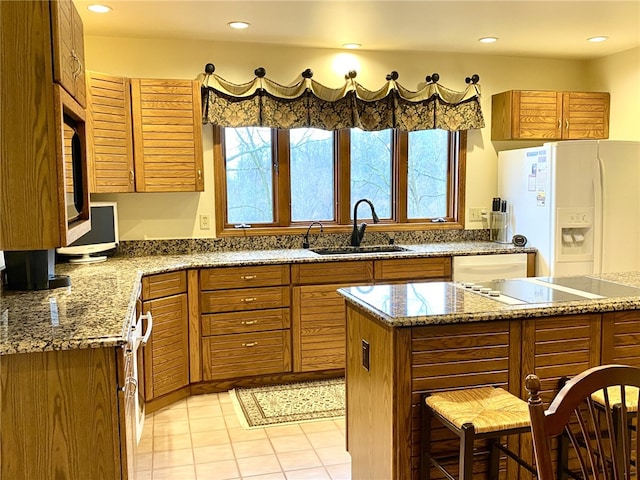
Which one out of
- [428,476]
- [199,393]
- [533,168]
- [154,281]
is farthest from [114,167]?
[533,168]

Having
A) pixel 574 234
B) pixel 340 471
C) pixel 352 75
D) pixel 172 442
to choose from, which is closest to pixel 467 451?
pixel 340 471

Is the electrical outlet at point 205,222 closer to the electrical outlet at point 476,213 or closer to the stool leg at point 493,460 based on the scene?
the electrical outlet at point 476,213

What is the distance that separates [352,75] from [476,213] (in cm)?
153

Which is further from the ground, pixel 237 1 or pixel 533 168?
pixel 237 1

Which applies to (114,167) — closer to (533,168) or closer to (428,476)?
(428,476)

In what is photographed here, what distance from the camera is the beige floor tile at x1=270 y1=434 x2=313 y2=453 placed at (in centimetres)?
306

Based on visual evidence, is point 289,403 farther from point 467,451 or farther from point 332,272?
point 467,451

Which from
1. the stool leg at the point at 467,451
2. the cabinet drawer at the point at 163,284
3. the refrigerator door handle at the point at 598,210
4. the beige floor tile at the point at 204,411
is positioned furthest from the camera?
the refrigerator door handle at the point at 598,210

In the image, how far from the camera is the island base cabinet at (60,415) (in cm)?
173

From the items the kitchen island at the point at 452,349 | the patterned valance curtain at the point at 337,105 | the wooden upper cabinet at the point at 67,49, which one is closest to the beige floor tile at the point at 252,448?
the kitchen island at the point at 452,349

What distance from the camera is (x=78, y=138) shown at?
2.41m

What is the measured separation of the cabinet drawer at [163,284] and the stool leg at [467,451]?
6.91 ft

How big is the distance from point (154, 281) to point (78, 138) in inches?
48.4

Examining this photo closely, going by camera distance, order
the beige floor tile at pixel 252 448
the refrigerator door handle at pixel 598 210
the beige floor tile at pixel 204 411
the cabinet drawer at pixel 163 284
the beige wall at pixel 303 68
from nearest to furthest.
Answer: the beige floor tile at pixel 252 448 < the cabinet drawer at pixel 163 284 < the beige floor tile at pixel 204 411 < the beige wall at pixel 303 68 < the refrigerator door handle at pixel 598 210
